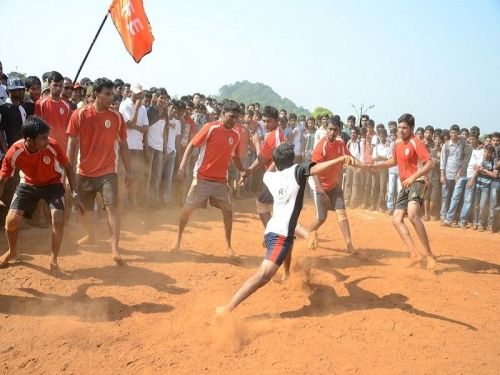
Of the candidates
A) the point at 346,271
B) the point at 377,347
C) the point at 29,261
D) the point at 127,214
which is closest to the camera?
the point at 377,347

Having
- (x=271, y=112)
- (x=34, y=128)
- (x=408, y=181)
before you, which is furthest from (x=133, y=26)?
(x=408, y=181)

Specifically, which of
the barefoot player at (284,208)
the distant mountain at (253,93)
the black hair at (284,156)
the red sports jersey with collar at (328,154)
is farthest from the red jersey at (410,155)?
the distant mountain at (253,93)

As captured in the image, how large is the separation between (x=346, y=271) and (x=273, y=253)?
2249 mm

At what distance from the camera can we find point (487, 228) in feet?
35.6

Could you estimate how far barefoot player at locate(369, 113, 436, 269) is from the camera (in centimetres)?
651

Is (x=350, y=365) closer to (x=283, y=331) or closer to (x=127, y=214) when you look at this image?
(x=283, y=331)

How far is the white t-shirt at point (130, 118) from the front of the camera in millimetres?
9133

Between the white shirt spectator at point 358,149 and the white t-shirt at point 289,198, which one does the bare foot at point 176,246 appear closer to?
the white t-shirt at point 289,198

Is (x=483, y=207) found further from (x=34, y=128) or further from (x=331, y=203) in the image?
(x=34, y=128)

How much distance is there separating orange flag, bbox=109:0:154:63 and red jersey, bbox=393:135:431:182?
4.80 meters

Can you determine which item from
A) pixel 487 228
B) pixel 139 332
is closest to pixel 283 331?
pixel 139 332

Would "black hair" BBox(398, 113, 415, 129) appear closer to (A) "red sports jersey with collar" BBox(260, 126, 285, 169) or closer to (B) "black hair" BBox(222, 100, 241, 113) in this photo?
(A) "red sports jersey with collar" BBox(260, 126, 285, 169)

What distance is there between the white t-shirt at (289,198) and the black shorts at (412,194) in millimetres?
2804

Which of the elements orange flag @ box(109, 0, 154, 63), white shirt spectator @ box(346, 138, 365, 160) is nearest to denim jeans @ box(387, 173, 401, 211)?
white shirt spectator @ box(346, 138, 365, 160)
